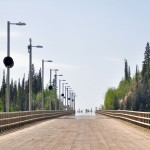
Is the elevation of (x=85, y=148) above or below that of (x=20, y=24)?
below

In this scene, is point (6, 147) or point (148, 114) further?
point (148, 114)

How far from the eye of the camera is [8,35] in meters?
41.6

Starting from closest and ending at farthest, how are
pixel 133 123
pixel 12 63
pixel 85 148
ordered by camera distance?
pixel 85 148, pixel 12 63, pixel 133 123

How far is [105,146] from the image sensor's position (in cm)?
2169

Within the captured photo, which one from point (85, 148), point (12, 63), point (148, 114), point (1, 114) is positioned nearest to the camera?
point (85, 148)

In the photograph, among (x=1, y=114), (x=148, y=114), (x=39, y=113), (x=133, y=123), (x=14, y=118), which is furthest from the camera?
(x=39, y=113)

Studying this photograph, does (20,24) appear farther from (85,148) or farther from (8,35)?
(85,148)

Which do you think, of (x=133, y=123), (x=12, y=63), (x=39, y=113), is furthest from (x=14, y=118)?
(x=39, y=113)

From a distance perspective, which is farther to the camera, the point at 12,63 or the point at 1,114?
the point at 12,63

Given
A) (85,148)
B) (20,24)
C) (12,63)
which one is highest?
(20,24)

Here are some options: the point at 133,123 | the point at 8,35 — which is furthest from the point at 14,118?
the point at 133,123

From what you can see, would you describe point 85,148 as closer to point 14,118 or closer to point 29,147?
point 29,147

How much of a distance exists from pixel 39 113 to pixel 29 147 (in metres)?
36.8

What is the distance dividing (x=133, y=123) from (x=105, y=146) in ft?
76.5
